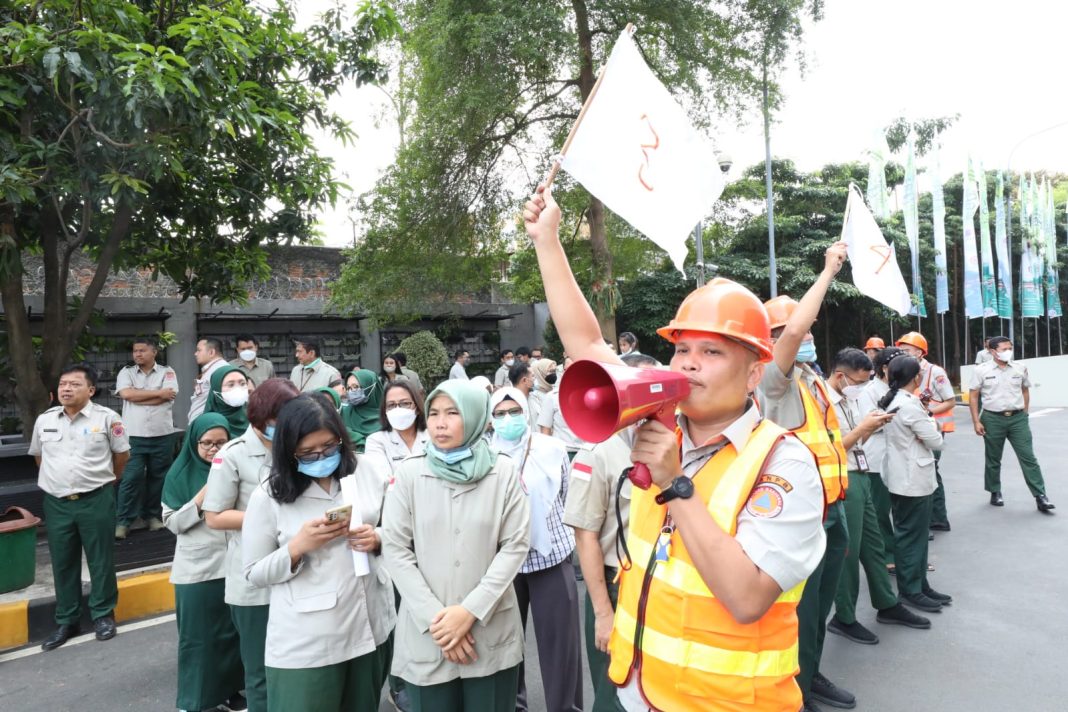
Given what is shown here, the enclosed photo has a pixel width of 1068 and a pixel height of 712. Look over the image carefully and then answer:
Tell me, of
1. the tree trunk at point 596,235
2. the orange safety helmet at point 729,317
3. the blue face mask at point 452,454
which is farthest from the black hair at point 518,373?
the tree trunk at point 596,235

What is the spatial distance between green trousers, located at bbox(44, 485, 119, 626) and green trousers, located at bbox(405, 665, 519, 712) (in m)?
3.34

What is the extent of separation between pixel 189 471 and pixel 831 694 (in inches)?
140

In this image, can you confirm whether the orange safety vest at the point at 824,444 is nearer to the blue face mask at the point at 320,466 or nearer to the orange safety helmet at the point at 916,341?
the blue face mask at the point at 320,466

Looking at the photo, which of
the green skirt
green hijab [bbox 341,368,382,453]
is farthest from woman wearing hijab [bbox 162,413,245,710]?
green hijab [bbox 341,368,382,453]

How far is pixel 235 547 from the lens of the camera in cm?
319

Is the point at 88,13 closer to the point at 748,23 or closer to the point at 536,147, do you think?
the point at 536,147

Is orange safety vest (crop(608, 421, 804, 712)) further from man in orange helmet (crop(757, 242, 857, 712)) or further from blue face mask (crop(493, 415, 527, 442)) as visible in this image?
blue face mask (crop(493, 415, 527, 442))

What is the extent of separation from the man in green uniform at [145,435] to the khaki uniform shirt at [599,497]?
18.6 feet

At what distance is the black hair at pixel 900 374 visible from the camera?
4809mm

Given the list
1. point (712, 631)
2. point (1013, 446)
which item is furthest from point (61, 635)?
point (1013, 446)

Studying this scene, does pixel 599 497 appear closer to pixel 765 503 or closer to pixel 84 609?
pixel 765 503

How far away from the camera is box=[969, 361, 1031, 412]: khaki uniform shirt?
24.9 ft

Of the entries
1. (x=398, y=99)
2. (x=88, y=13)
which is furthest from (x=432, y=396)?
(x=398, y=99)

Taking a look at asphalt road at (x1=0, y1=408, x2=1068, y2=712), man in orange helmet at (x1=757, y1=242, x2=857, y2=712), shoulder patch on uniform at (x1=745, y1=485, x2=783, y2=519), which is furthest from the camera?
asphalt road at (x1=0, y1=408, x2=1068, y2=712)
